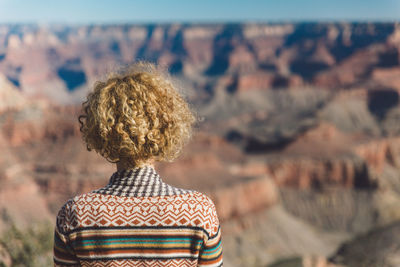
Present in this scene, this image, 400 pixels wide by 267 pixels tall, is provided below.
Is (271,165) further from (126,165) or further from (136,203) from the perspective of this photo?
(136,203)

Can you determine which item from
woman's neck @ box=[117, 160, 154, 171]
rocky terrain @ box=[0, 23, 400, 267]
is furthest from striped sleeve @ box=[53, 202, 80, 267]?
rocky terrain @ box=[0, 23, 400, 267]

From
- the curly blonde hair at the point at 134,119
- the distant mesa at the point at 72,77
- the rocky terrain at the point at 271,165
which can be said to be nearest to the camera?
the curly blonde hair at the point at 134,119

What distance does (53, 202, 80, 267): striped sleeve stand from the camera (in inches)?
90.9

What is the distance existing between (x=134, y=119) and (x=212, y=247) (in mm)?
821

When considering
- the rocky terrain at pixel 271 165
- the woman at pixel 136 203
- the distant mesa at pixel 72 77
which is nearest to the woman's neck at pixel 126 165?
the woman at pixel 136 203

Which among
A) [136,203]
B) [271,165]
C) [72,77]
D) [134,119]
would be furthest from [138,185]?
[72,77]

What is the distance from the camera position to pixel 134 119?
7.70ft

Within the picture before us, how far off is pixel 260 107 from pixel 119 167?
100 meters

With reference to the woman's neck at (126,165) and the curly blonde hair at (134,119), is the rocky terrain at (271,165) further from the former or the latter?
the woman's neck at (126,165)

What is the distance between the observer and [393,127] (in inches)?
2726

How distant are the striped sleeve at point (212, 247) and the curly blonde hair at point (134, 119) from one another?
19.0 inches

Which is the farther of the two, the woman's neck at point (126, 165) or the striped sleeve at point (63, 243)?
the woman's neck at point (126, 165)

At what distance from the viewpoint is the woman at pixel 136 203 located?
7.38 ft

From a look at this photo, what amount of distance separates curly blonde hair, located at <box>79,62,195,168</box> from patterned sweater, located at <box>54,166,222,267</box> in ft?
0.55
